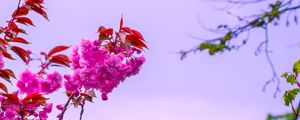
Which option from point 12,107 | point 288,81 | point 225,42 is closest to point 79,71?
point 12,107

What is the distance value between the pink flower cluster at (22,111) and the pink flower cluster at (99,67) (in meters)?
0.32

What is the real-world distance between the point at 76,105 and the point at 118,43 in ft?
1.60

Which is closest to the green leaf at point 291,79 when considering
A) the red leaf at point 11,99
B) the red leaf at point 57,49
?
the red leaf at point 57,49

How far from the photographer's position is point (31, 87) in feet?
9.95

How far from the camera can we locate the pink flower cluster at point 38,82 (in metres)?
2.94

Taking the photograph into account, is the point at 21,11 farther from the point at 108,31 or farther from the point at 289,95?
the point at 289,95

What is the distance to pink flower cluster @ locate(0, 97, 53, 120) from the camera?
310 centimetres

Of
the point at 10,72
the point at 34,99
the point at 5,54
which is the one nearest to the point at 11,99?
the point at 34,99

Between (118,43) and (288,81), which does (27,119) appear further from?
(288,81)

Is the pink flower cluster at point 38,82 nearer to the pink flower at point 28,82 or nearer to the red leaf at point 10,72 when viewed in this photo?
the pink flower at point 28,82

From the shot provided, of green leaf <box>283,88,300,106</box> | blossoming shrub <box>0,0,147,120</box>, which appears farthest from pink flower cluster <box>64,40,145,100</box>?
green leaf <box>283,88,300,106</box>

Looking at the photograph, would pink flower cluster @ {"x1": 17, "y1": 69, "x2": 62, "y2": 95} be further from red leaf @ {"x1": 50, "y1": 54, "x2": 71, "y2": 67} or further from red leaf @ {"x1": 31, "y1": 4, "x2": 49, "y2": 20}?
red leaf @ {"x1": 31, "y1": 4, "x2": 49, "y2": 20}

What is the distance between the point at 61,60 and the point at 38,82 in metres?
0.20

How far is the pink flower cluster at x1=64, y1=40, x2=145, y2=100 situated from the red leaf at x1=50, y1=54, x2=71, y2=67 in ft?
0.11
